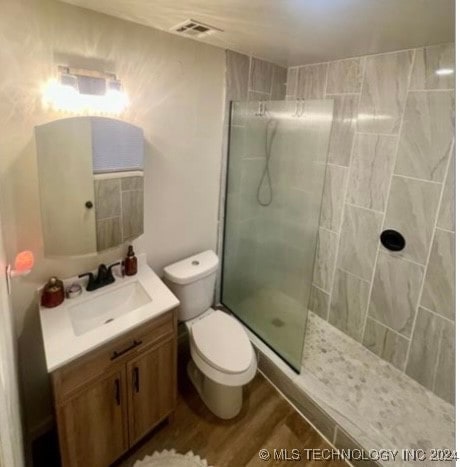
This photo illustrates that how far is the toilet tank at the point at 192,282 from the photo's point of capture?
1.92 metres

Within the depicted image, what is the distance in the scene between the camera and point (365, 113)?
198 centimetres

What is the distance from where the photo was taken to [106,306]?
64.4 inches

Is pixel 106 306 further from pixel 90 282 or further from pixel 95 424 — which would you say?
pixel 95 424

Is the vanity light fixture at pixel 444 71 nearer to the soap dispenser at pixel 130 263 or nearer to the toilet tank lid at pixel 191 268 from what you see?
the toilet tank lid at pixel 191 268

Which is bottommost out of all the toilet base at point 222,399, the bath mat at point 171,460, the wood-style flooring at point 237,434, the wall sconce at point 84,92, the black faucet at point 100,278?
the bath mat at point 171,460

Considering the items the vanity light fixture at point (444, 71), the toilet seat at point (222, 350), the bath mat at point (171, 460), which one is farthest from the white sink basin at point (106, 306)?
the vanity light fixture at point (444, 71)

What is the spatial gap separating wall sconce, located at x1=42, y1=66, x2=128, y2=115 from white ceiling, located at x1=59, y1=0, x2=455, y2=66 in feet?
0.95

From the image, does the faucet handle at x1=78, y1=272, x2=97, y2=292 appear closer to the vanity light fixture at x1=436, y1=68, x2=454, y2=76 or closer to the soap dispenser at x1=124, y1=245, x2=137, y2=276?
the soap dispenser at x1=124, y1=245, x2=137, y2=276

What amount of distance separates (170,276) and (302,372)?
1.09 meters

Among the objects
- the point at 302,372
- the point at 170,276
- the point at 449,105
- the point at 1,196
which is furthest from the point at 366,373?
the point at 1,196

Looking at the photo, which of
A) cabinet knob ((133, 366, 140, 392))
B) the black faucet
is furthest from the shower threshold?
the black faucet

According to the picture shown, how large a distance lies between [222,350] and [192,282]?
459mm

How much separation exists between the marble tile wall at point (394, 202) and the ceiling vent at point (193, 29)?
0.99 metres

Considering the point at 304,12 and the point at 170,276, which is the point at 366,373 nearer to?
the point at 170,276
